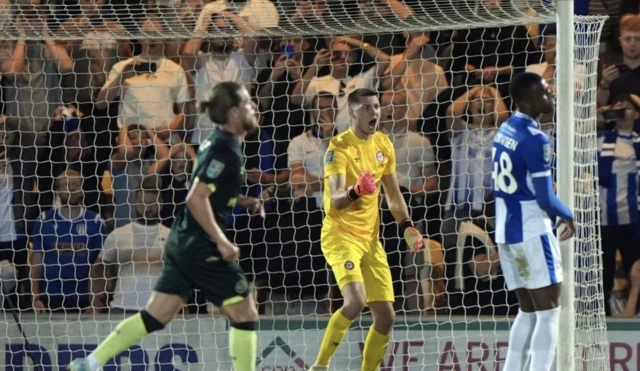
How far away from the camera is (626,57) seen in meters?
9.03

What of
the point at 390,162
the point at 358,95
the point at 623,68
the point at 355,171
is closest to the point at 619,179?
the point at 623,68

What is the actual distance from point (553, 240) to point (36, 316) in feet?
13.9

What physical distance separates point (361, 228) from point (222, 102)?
1.82 metres

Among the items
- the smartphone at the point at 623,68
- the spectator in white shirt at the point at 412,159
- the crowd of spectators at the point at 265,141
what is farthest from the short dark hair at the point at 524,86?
the smartphone at the point at 623,68

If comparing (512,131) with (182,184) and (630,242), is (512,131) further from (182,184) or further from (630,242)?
(182,184)

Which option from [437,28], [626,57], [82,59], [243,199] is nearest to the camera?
[243,199]

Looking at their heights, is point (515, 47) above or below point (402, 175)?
above

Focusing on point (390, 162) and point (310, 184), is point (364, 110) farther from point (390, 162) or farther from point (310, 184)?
point (310, 184)

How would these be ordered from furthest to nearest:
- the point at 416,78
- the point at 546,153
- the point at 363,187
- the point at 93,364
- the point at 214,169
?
the point at 416,78, the point at 363,187, the point at 546,153, the point at 93,364, the point at 214,169

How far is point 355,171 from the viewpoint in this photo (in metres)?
7.74

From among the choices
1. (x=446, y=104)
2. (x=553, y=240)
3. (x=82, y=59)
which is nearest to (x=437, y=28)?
(x=446, y=104)

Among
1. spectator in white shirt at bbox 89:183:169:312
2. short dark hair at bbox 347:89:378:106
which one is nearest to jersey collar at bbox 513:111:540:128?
short dark hair at bbox 347:89:378:106

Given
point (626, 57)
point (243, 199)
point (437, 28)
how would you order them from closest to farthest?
point (243, 199) → point (437, 28) → point (626, 57)

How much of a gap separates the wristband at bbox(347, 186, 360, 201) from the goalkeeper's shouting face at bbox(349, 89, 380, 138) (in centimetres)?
52
